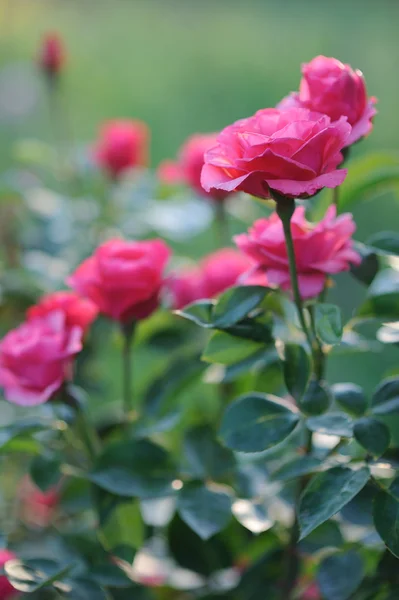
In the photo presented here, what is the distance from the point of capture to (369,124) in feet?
1.62

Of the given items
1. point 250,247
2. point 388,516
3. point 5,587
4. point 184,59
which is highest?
point 250,247

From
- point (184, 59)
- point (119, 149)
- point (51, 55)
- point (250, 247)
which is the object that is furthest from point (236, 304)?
point (184, 59)

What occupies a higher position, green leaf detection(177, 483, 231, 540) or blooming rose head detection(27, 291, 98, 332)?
blooming rose head detection(27, 291, 98, 332)

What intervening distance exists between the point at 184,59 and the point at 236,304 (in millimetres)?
2360

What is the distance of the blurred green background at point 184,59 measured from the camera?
2.33 m

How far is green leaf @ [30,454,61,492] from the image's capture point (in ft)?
1.96

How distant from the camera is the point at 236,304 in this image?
0.51 metres

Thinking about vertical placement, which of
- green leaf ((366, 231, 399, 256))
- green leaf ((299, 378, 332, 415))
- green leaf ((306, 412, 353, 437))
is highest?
green leaf ((366, 231, 399, 256))

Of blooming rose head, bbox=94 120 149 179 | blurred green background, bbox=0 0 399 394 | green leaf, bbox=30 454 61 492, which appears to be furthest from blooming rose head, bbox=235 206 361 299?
blurred green background, bbox=0 0 399 394

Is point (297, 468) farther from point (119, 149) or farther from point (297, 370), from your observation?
point (119, 149)

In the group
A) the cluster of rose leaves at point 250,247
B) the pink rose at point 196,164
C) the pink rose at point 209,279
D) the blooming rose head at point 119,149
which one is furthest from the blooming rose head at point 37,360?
the blooming rose head at point 119,149

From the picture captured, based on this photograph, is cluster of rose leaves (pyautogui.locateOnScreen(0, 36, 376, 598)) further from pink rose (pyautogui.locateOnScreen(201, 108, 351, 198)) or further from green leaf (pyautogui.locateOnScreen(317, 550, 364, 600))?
green leaf (pyautogui.locateOnScreen(317, 550, 364, 600))

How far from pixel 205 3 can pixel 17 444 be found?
2.68 meters

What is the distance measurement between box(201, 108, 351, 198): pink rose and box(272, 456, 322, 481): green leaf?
170 mm
